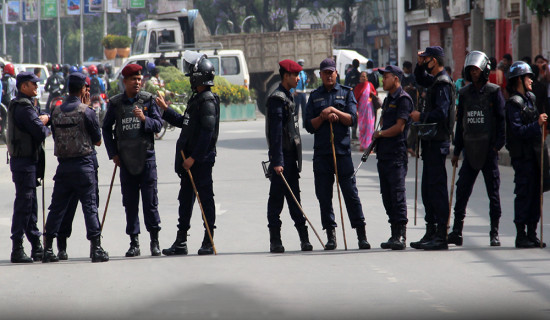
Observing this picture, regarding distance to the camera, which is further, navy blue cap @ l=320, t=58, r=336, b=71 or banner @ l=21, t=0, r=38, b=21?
banner @ l=21, t=0, r=38, b=21

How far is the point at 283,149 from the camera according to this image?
950 centimetres

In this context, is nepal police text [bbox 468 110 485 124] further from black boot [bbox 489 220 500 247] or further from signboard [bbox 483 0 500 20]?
signboard [bbox 483 0 500 20]

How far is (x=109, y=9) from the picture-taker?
79.2 m

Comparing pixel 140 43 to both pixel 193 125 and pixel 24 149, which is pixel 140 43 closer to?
pixel 193 125

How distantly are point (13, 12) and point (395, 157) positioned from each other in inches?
3879

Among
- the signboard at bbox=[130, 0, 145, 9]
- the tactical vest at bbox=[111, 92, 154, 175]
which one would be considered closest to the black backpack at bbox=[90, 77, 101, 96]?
the tactical vest at bbox=[111, 92, 154, 175]

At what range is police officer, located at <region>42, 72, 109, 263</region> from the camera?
9.01 m

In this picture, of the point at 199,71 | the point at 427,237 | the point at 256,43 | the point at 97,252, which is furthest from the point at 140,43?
the point at 97,252

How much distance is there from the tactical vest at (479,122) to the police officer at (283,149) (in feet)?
4.84

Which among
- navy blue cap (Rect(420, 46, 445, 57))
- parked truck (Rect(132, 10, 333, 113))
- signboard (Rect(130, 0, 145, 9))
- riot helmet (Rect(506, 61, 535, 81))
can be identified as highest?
signboard (Rect(130, 0, 145, 9))

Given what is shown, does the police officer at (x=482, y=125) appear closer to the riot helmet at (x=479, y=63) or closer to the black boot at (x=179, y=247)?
the riot helmet at (x=479, y=63)

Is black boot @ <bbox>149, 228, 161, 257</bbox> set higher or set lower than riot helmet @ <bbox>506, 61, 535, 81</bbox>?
lower

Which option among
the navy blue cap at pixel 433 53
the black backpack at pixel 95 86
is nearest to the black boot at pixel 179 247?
the navy blue cap at pixel 433 53

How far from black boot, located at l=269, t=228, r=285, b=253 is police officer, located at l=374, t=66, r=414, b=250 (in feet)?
3.09
